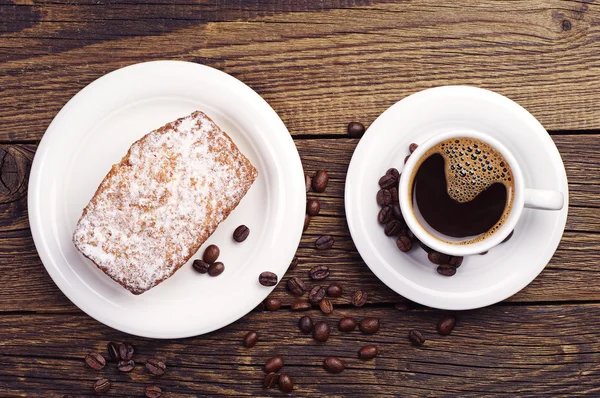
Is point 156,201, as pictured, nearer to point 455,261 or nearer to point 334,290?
point 334,290

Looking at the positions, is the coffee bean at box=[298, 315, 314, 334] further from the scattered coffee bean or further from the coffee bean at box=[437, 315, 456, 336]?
the coffee bean at box=[437, 315, 456, 336]

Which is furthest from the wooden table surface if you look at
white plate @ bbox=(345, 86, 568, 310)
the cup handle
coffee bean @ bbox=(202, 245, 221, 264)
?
the cup handle

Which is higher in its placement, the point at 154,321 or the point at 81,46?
the point at 81,46

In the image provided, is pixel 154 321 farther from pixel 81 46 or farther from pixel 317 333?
pixel 81 46

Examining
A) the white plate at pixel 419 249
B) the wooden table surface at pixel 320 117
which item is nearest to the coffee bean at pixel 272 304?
the wooden table surface at pixel 320 117

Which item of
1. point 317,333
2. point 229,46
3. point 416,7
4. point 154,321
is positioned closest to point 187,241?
point 154,321

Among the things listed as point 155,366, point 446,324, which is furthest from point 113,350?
point 446,324

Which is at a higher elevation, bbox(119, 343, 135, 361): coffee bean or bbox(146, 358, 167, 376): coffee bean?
bbox(119, 343, 135, 361): coffee bean
